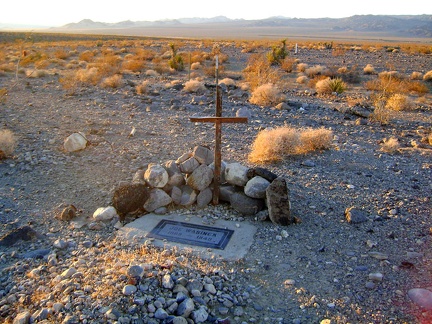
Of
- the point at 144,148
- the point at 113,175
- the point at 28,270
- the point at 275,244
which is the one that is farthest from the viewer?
the point at 144,148

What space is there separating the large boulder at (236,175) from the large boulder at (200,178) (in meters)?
0.26

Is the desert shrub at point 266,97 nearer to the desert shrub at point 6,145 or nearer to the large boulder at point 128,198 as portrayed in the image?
the desert shrub at point 6,145

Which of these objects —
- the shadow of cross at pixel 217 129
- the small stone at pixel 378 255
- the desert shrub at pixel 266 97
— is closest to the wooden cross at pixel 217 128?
the shadow of cross at pixel 217 129

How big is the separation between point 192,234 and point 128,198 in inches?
42.1

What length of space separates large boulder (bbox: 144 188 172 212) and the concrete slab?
12 centimetres

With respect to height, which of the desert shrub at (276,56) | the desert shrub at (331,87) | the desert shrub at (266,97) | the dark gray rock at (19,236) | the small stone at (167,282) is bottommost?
the desert shrub at (276,56)

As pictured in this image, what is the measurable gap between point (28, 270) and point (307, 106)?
385 inches

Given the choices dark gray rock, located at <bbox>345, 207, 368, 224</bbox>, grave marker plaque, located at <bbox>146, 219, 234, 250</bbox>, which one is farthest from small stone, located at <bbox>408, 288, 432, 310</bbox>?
grave marker plaque, located at <bbox>146, 219, 234, 250</bbox>

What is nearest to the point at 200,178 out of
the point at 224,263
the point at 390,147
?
the point at 224,263

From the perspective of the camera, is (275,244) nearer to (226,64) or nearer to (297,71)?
(297,71)

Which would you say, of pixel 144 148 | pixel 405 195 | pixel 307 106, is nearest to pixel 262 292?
pixel 405 195

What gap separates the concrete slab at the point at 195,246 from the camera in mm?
4883

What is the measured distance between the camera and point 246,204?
577 centimetres

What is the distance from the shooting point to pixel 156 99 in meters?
13.6
